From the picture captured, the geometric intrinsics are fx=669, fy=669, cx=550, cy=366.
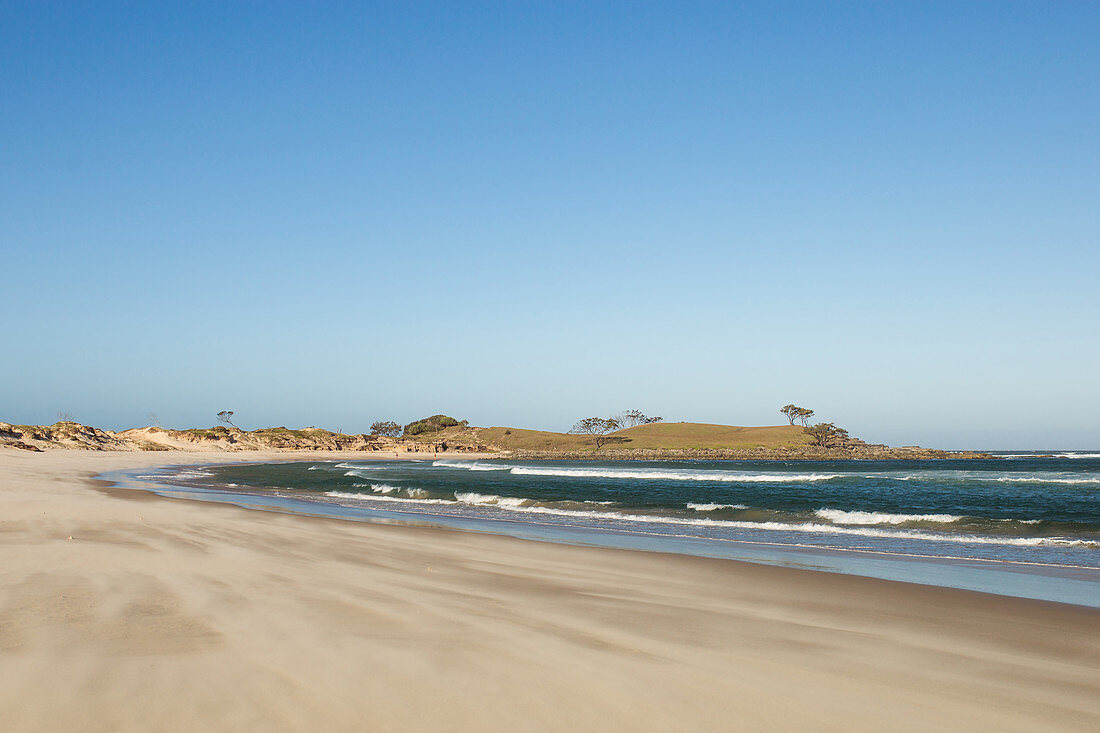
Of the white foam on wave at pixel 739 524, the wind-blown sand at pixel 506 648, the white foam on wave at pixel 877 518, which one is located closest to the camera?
the wind-blown sand at pixel 506 648

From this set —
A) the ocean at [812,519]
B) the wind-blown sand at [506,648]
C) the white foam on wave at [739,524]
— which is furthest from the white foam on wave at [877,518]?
the wind-blown sand at [506,648]

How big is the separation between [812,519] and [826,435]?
11211 cm

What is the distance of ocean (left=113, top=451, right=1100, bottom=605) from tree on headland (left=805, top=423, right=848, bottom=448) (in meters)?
86.8

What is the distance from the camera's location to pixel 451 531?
52.2 feet

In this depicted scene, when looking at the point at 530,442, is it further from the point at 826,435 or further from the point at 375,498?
the point at 375,498

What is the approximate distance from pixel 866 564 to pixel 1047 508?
53.8 ft

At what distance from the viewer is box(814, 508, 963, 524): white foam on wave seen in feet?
62.6

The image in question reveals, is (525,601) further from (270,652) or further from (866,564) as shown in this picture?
(866,564)

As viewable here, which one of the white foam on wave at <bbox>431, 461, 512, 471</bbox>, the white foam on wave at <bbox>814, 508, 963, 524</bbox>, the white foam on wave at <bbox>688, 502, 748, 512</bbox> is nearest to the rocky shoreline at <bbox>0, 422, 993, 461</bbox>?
the white foam on wave at <bbox>431, 461, 512, 471</bbox>

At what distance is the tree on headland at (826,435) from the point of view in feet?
399

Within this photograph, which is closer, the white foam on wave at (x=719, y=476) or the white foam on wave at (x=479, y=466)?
the white foam on wave at (x=719, y=476)

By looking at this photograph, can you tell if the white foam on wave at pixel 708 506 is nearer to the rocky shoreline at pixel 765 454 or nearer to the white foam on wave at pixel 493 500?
the white foam on wave at pixel 493 500

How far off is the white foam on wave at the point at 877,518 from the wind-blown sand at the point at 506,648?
34.3 feet

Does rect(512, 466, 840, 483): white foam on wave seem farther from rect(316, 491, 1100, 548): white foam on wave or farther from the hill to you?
the hill
